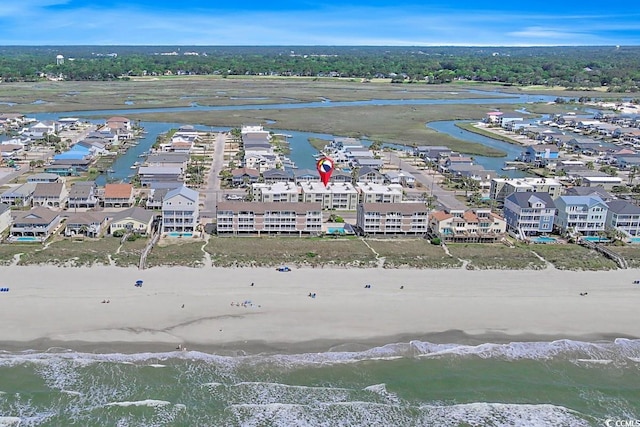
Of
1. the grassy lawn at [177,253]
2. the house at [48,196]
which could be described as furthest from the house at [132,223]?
the house at [48,196]

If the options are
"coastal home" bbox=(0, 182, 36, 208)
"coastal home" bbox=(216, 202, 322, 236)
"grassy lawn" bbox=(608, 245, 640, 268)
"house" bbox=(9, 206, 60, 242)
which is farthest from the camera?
"coastal home" bbox=(0, 182, 36, 208)

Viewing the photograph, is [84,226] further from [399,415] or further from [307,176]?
[399,415]

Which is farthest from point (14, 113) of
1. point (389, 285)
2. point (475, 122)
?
point (389, 285)

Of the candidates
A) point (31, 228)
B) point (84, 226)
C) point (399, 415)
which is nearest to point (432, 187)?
point (84, 226)

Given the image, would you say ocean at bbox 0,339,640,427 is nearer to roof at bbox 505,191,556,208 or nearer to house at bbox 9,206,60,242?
house at bbox 9,206,60,242

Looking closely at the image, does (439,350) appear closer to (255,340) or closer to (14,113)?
(255,340)

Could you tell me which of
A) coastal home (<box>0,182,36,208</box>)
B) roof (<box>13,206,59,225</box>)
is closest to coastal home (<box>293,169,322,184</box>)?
roof (<box>13,206,59,225</box>)
